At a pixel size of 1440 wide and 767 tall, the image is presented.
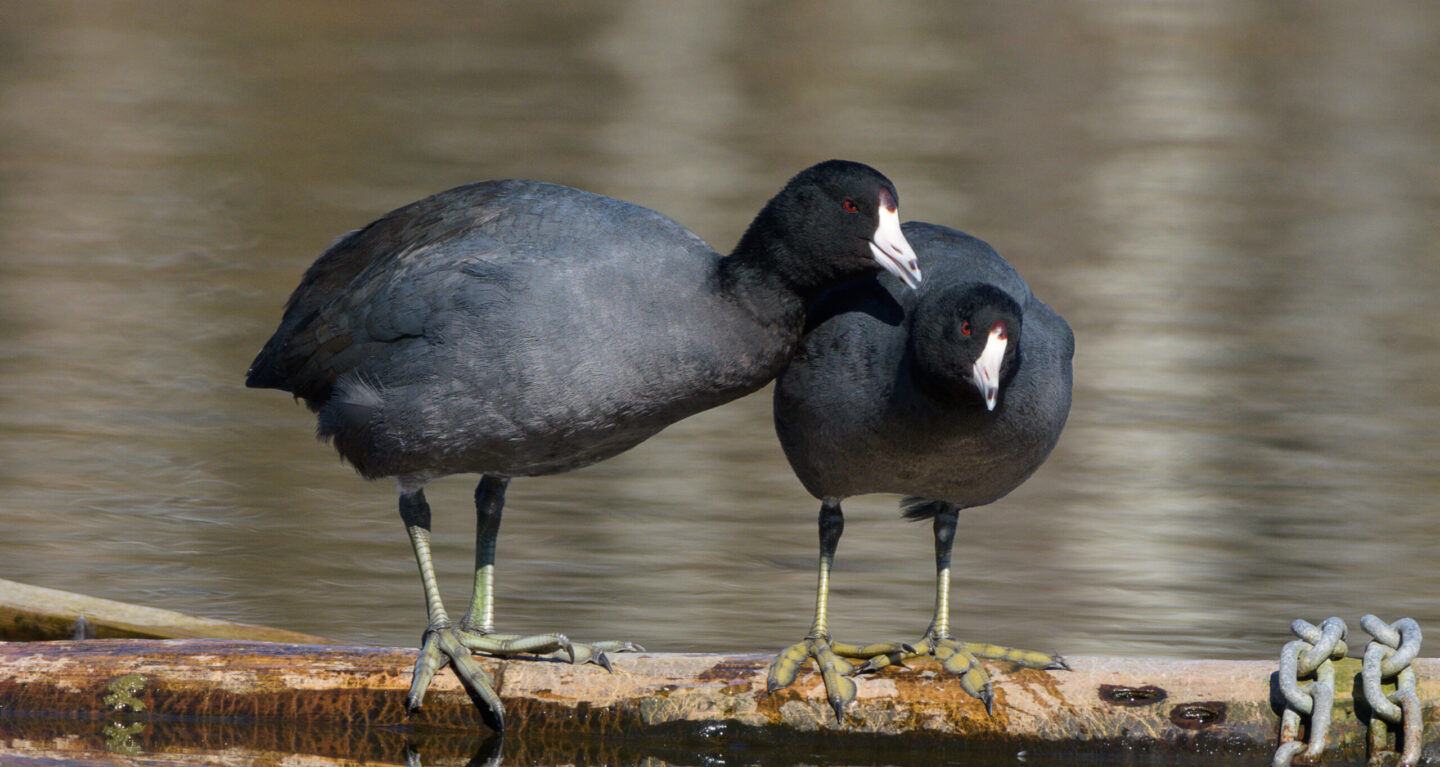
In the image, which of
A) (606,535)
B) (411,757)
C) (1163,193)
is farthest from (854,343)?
(1163,193)

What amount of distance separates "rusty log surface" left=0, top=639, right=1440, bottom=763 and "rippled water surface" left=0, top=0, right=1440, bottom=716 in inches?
48.5

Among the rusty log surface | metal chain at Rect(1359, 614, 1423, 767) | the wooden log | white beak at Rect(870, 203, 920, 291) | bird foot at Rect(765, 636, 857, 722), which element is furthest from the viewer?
the wooden log

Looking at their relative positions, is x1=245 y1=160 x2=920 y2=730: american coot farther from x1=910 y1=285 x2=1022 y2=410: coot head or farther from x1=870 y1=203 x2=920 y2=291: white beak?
x1=910 y1=285 x2=1022 y2=410: coot head

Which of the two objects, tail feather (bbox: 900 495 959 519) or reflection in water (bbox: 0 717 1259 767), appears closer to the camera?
reflection in water (bbox: 0 717 1259 767)

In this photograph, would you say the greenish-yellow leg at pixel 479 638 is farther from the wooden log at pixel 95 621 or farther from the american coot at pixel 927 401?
the american coot at pixel 927 401

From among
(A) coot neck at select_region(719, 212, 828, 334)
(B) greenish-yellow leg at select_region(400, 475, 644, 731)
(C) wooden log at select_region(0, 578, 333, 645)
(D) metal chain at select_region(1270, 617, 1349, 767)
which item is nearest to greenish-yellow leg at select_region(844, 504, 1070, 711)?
(D) metal chain at select_region(1270, 617, 1349, 767)

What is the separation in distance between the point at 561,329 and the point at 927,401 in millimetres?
839

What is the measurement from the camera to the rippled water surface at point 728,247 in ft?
20.6

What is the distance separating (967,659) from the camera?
438 centimetres

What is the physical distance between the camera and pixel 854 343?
15.4 feet

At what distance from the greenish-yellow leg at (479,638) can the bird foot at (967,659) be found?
0.59m

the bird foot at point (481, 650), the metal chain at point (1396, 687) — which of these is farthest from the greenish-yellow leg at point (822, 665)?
the metal chain at point (1396, 687)

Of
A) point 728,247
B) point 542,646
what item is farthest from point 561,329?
point 728,247

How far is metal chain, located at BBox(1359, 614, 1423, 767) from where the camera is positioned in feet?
12.9
